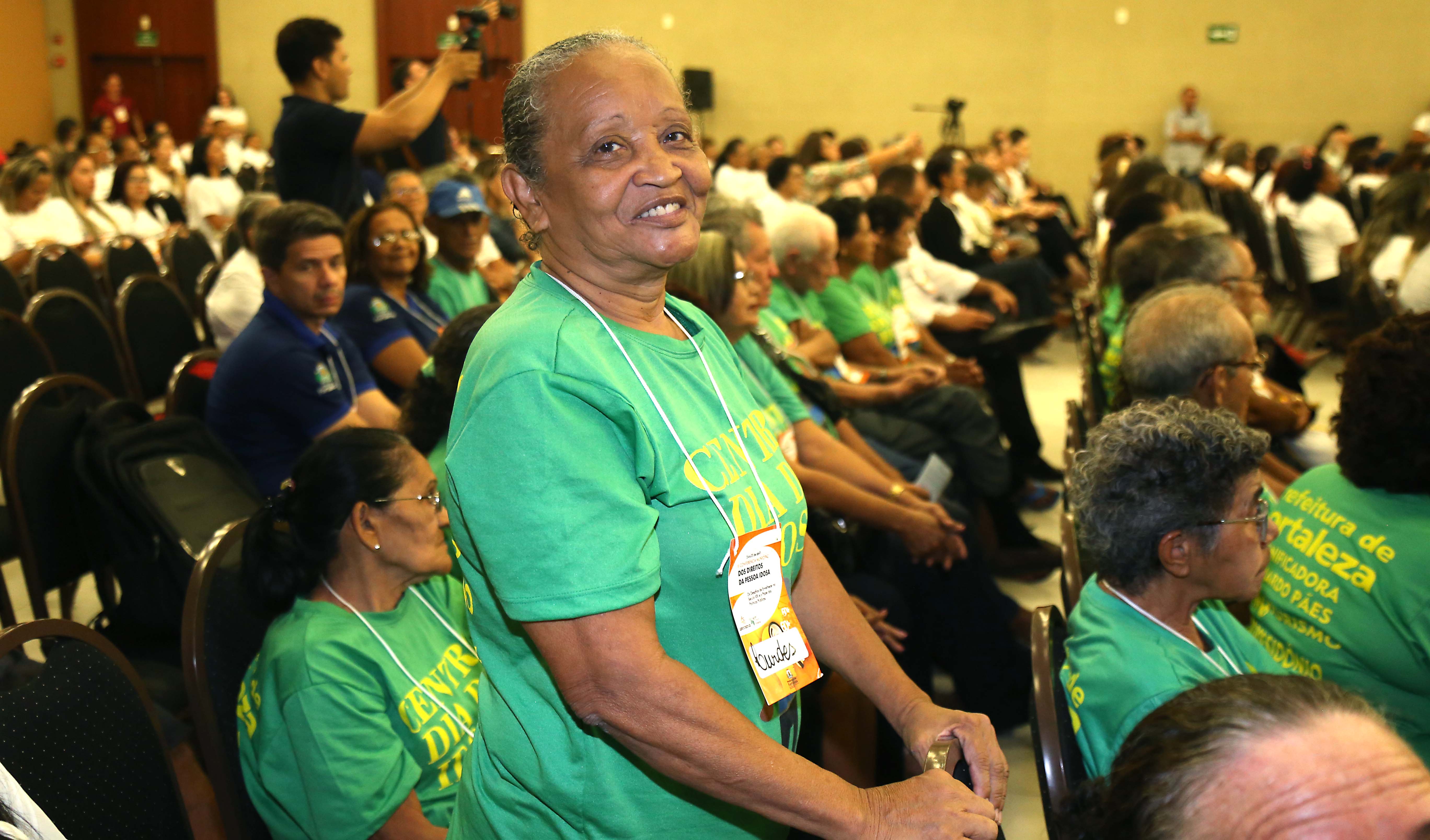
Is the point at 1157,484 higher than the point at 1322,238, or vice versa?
the point at 1157,484

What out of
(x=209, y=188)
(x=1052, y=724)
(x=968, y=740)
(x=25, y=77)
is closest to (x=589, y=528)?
(x=968, y=740)

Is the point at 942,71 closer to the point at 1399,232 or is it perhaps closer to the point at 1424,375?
the point at 1399,232

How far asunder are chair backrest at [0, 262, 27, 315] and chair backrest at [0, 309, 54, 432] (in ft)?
4.81

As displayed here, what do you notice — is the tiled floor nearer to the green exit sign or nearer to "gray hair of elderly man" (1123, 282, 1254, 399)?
"gray hair of elderly man" (1123, 282, 1254, 399)

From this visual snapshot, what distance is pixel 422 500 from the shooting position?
1.68 meters

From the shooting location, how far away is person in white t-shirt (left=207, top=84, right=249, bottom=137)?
43.4 feet

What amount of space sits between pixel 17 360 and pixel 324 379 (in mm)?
1033

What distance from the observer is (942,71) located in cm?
1373

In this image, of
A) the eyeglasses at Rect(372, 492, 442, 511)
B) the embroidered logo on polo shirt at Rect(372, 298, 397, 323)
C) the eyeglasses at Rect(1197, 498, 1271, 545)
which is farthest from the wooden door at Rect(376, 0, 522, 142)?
the eyeglasses at Rect(1197, 498, 1271, 545)

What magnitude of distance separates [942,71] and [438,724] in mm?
13494

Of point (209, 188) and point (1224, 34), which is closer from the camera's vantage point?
point (209, 188)

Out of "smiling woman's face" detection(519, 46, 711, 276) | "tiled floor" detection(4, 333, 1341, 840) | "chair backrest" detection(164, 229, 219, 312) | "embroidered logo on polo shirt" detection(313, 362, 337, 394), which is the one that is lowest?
"tiled floor" detection(4, 333, 1341, 840)

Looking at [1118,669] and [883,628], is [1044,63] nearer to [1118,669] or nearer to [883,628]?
[883,628]

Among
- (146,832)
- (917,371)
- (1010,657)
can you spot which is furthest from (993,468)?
(146,832)
